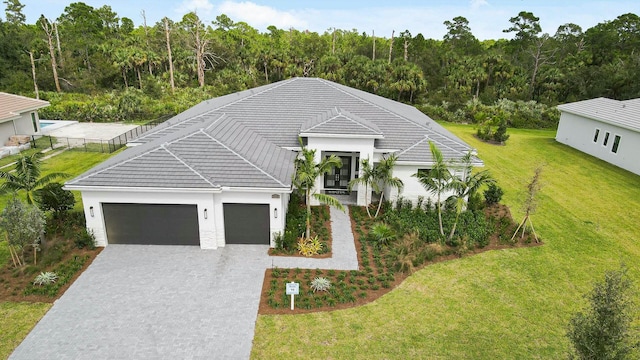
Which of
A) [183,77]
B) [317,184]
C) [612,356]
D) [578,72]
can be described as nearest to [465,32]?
[578,72]

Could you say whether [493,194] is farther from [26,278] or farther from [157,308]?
[26,278]

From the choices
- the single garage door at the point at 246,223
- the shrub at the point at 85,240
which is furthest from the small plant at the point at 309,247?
the shrub at the point at 85,240

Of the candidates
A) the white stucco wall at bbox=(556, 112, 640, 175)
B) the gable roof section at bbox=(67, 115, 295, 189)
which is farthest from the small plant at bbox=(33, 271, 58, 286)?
the white stucco wall at bbox=(556, 112, 640, 175)

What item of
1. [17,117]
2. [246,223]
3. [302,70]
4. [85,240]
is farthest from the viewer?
[302,70]

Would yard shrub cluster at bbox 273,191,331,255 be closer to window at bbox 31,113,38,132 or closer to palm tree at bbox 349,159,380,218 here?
palm tree at bbox 349,159,380,218

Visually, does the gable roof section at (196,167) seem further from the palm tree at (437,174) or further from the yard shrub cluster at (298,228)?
the palm tree at (437,174)

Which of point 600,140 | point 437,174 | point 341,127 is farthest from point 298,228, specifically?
point 600,140
